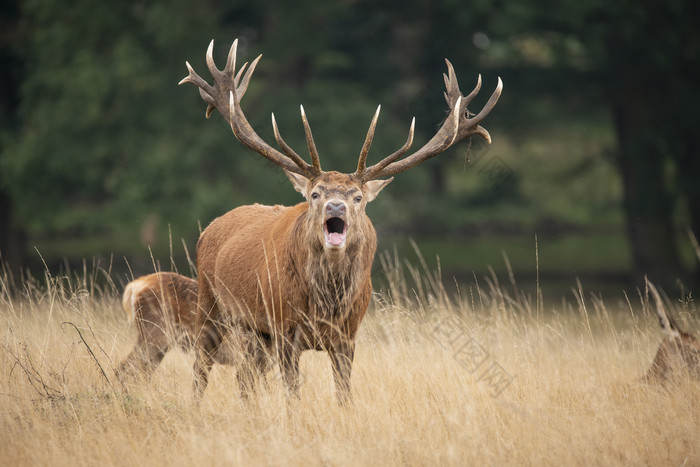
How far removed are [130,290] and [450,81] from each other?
315 cm

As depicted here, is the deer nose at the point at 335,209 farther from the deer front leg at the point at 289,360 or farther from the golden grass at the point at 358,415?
the golden grass at the point at 358,415

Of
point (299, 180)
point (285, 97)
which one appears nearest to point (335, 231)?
point (299, 180)

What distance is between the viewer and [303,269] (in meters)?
5.05

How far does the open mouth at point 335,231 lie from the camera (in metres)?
4.82

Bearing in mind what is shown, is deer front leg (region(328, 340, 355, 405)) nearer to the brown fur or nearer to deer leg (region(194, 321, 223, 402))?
the brown fur

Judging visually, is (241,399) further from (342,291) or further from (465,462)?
(465,462)

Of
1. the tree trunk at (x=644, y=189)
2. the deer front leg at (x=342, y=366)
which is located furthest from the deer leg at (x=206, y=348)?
the tree trunk at (x=644, y=189)

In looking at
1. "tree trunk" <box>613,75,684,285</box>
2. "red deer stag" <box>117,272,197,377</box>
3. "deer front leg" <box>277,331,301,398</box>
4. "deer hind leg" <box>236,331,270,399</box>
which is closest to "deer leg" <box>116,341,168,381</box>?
"red deer stag" <box>117,272,197,377</box>

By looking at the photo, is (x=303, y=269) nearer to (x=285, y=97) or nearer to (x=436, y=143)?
(x=436, y=143)

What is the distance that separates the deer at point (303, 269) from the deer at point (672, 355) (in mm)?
1981

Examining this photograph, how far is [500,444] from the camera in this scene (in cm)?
408

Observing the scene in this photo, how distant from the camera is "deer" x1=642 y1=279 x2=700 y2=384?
5.29 meters

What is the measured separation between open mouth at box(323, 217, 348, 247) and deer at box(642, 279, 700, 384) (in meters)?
2.13

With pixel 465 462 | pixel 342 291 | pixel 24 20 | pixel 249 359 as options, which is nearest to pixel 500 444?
pixel 465 462
